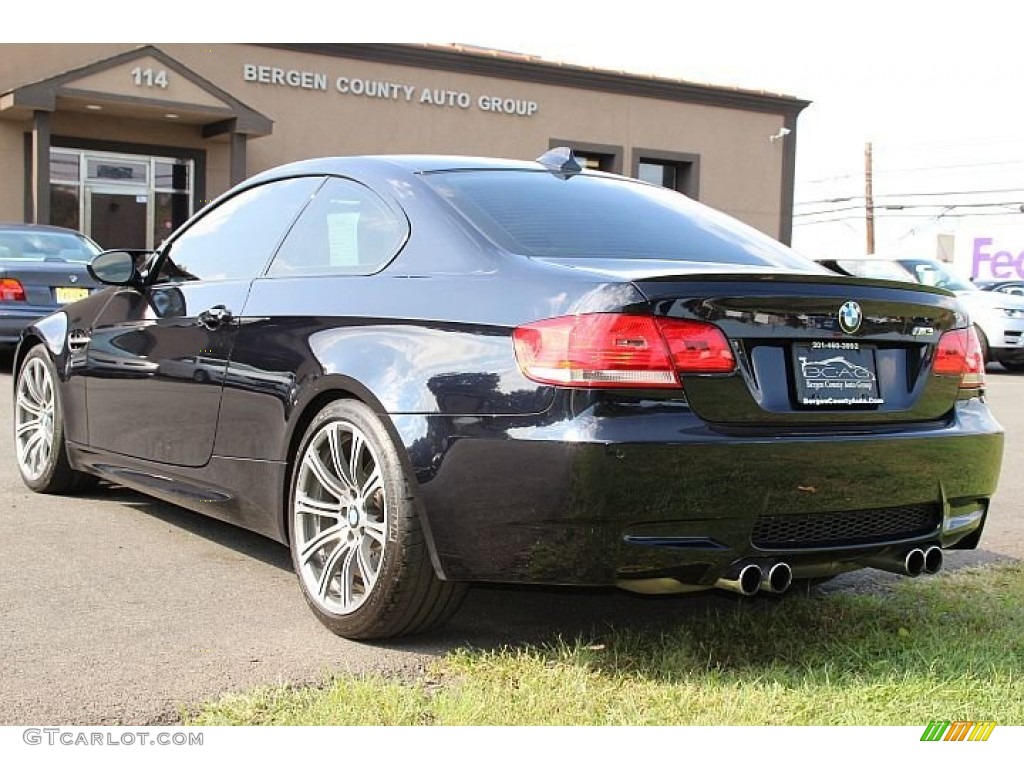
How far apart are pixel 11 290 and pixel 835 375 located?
9.55 metres

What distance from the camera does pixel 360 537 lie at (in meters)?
3.81

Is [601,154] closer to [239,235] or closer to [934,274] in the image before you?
[934,274]

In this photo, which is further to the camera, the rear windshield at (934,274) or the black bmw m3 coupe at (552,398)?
the rear windshield at (934,274)

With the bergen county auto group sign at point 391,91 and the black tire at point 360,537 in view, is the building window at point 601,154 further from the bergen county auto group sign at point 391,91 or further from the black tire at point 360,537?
the black tire at point 360,537

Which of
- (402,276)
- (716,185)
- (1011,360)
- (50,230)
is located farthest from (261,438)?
(716,185)

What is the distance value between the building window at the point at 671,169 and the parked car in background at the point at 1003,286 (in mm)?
8873

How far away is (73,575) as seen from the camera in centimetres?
453

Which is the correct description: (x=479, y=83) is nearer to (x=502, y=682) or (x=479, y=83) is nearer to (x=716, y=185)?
(x=716, y=185)

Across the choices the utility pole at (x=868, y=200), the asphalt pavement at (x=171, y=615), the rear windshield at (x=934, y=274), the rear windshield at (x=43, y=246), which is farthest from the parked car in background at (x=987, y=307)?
the utility pole at (x=868, y=200)

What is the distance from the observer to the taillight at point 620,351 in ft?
10.6

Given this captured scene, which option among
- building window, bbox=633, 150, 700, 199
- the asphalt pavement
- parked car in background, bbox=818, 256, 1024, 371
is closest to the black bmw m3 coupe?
the asphalt pavement

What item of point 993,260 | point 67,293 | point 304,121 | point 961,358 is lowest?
point 961,358

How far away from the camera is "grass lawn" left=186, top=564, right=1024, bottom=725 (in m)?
3.13
